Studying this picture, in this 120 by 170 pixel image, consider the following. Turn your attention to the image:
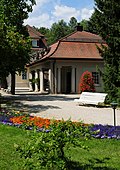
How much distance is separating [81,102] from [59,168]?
51.7 ft

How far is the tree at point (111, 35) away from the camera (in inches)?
750

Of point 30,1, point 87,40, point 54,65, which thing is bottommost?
point 54,65

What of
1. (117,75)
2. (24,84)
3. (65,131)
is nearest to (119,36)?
(117,75)

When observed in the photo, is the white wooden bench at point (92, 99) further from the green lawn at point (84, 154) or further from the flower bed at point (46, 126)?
the green lawn at point (84, 154)

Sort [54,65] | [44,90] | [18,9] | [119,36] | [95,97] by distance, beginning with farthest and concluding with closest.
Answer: [44,90], [54,65], [18,9], [95,97], [119,36]

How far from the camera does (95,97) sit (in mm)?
20328

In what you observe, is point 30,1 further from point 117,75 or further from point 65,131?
point 65,131

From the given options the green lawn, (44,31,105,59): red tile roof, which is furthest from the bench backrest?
(44,31,105,59): red tile roof

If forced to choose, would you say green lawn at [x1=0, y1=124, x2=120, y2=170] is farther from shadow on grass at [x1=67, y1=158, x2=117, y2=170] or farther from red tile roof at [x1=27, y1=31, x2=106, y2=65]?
red tile roof at [x1=27, y1=31, x2=106, y2=65]

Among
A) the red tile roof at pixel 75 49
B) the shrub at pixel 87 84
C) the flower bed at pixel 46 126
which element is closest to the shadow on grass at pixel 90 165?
the flower bed at pixel 46 126

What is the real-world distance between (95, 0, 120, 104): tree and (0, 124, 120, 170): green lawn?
1070 cm

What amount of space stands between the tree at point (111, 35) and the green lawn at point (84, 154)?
10.7 meters

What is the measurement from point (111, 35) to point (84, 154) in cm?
1295

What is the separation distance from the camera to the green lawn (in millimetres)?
6299
